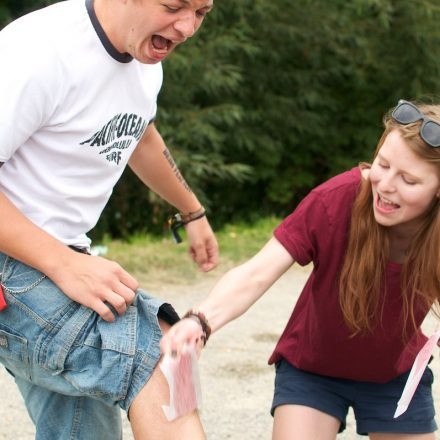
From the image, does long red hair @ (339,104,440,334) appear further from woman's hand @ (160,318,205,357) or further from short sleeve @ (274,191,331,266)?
woman's hand @ (160,318,205,357)

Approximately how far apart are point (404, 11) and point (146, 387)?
413 inches

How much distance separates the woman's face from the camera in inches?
105

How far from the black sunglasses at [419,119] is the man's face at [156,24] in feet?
2.35

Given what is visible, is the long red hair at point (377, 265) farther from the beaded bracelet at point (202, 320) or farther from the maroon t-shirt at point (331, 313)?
the beaded bracelet at point (202, 320)

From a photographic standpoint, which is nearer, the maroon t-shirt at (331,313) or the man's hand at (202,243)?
the maroon t-shirt at (331,313)

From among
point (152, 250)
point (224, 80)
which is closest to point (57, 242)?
point (152, 250)

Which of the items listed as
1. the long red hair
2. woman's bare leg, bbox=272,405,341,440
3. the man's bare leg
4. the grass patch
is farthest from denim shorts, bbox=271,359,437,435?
the grass patch

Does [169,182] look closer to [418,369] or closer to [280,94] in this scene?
[418,369]

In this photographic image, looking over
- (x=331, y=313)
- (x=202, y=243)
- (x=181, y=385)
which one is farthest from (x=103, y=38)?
(x=331, y=313)

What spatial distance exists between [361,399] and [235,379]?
1710 mm

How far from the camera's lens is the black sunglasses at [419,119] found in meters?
2.64

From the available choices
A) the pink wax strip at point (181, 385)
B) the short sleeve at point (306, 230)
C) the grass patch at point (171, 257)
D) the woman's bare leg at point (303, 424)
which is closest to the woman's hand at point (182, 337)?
the pink wax strip at point (181, 385)

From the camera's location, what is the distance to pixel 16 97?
2.14 metres

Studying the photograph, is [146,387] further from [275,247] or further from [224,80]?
[224,80]
